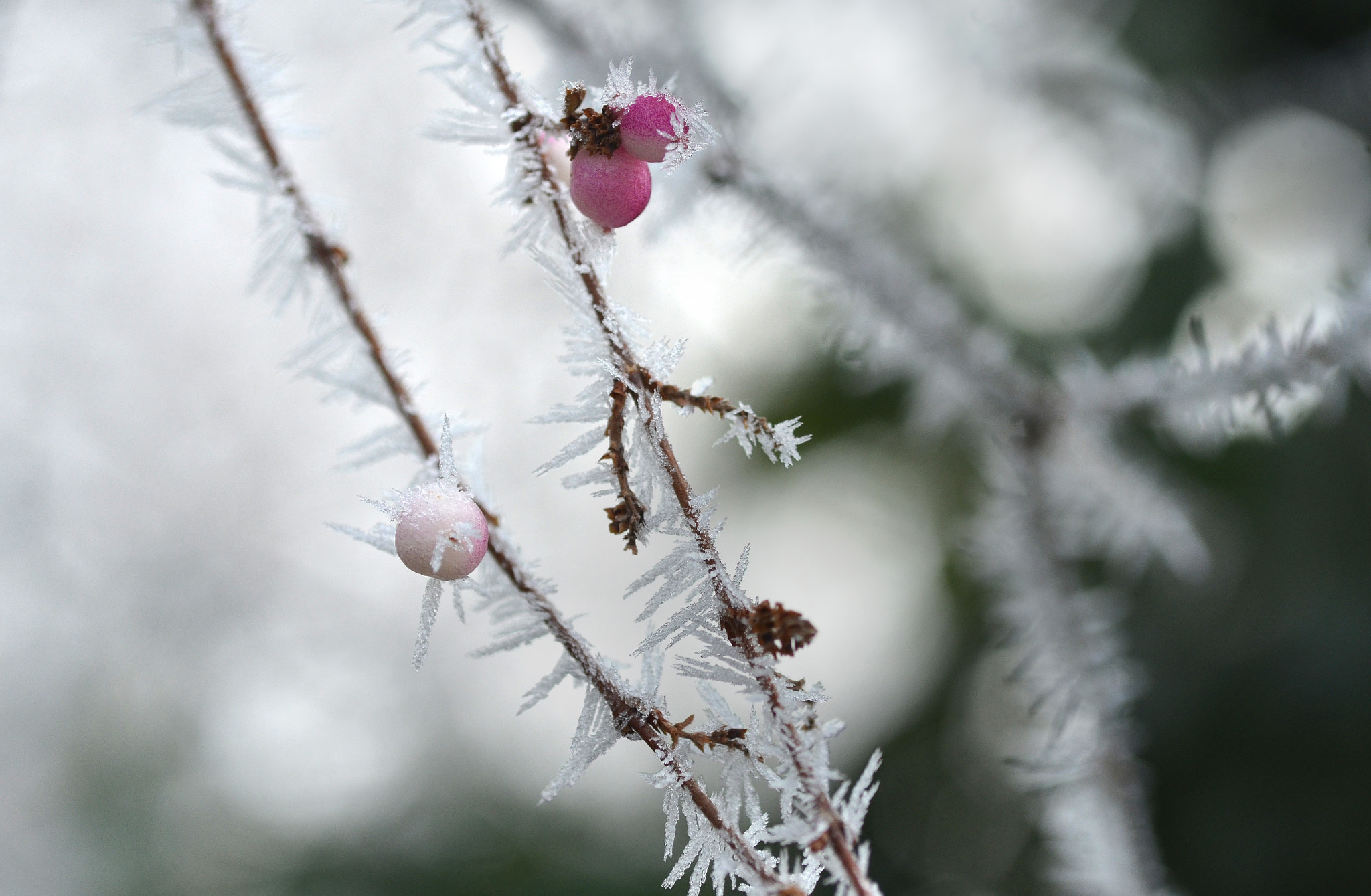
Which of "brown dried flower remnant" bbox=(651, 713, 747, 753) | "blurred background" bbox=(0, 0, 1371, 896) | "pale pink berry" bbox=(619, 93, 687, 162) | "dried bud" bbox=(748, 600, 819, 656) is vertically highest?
"blurred background" bbox=(0, 0, 1371, 896)

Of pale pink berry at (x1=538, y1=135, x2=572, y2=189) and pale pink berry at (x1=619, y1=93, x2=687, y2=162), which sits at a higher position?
pale pink berry at (x1=538, y1=135, x2=572, y2=189)

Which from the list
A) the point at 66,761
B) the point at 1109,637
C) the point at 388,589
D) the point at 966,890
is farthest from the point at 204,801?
the point at 1109,637

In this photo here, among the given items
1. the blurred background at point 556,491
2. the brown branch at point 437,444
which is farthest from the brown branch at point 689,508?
the blurred background at point 556,491

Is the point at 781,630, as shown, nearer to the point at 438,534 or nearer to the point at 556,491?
the point at 438,534

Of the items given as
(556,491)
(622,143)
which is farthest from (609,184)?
(556,491)

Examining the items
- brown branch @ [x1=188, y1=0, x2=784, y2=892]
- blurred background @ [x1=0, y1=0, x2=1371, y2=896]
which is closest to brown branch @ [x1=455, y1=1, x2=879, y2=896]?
brown branch @ [x1=188, y1=0, x2=784, y2=892]

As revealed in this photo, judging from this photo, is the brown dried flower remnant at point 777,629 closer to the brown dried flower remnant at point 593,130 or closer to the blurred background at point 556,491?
the brown dried flower remnant at point 593,130

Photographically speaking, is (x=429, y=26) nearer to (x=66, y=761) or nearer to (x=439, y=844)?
(x=439, y=844)

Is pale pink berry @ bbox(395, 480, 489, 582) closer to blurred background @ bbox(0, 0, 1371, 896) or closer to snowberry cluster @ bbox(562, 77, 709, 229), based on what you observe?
snowberry cluster @ bbox(562, 77, 709, 229)
